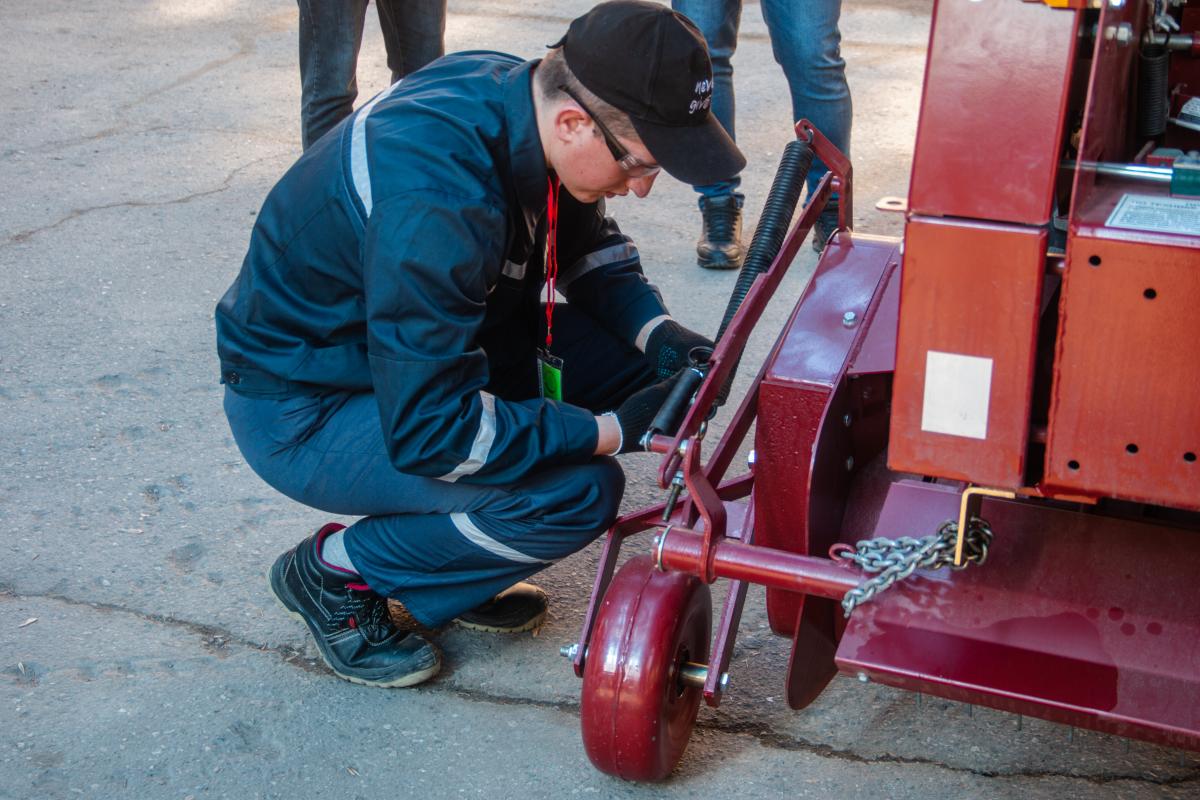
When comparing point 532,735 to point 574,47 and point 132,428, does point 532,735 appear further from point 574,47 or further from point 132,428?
point 132,428

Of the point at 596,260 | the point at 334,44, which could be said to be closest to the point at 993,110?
the point at 596,260

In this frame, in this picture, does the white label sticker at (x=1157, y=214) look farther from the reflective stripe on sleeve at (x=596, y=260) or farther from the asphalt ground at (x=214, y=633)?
the reflective stripe on sleeve at (x=596, y=260)

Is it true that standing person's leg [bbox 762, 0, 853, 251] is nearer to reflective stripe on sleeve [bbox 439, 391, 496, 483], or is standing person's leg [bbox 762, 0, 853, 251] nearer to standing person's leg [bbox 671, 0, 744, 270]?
standing person's leg [bbox 671, 0, 744, 270]

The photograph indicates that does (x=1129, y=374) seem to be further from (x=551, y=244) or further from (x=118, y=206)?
(x=118, y=206)

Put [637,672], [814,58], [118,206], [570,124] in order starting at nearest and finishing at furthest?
[637,672], [570,124], [814,58], [118,206]

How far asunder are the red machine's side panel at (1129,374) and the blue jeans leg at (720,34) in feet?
7.96

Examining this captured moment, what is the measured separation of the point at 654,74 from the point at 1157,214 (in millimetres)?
769

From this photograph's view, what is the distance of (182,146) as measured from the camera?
16.6ft

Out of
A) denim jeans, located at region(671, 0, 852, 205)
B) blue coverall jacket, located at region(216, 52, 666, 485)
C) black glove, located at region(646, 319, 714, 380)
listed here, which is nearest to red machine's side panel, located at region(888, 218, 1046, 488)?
blue coverall jacket, located at region(216, 52, 666, 485)

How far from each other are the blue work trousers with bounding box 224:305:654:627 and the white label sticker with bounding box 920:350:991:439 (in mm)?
782

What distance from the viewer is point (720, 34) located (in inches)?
150

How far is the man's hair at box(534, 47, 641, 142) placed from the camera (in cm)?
193

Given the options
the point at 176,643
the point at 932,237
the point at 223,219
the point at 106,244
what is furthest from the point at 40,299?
the point at 932,237

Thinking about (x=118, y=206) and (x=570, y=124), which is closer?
(x=570, y=124)
